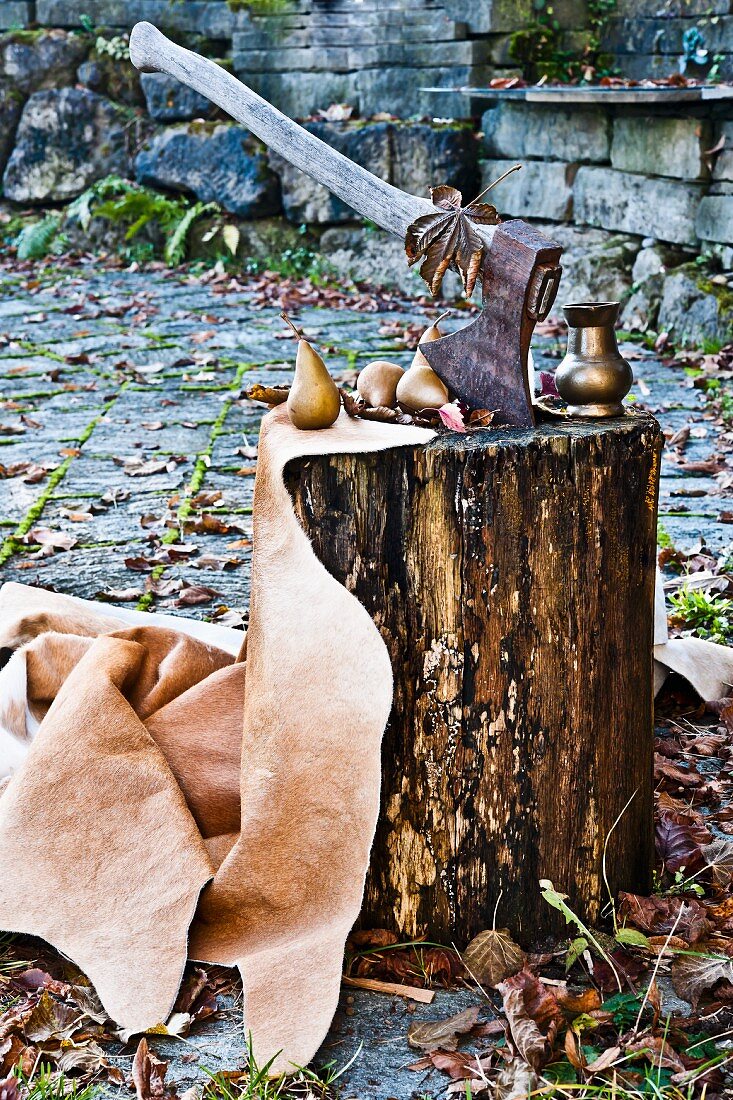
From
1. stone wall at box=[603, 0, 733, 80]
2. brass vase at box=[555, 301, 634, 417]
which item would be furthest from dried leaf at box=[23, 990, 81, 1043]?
stone wall at box=[603, 0, 733, 80]

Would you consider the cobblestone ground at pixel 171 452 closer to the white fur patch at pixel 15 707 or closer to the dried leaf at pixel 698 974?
the dried leaf at pixel 698 974

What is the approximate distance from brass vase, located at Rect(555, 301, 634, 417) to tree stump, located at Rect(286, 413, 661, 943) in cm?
7

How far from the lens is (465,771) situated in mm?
2057

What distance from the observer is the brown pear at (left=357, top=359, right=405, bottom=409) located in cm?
232

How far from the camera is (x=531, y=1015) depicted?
6.22 ft

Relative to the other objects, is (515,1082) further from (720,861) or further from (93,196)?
(93,196)

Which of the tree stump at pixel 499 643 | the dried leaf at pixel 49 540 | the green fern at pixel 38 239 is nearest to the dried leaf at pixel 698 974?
the tree stump at pixel 499 643

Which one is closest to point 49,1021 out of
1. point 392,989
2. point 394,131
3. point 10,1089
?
point 10,1089

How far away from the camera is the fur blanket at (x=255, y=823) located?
2004mm

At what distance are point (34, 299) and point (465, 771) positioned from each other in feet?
24.7

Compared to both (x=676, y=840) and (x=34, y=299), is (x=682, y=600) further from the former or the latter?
(x=34, y=299)

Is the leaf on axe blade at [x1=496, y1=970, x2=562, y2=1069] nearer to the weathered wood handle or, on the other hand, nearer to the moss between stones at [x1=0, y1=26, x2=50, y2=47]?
the weathered wood handle

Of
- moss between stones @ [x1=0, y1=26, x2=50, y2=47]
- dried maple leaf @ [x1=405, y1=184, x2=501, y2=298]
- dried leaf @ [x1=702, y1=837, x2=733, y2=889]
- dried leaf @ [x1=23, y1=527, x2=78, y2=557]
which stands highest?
moss between stones @ [x1=0, y1=26, x2=50, y2=47]

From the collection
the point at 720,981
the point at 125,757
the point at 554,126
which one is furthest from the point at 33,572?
the point at 554,126
